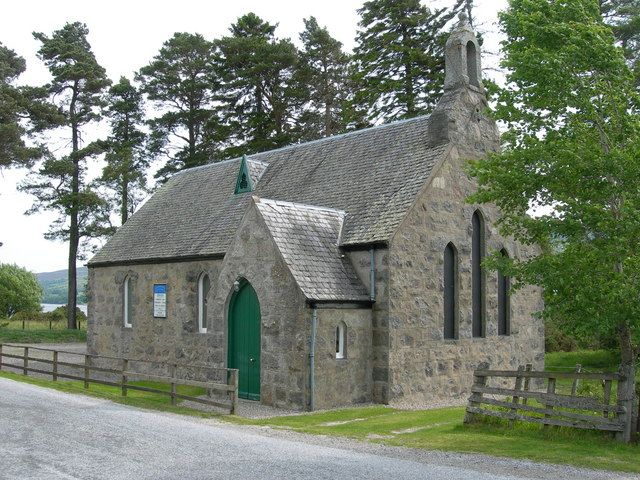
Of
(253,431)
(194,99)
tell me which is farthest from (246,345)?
(194,99)

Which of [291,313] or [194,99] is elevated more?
[194,99]

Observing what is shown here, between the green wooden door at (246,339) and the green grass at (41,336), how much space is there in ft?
83.9

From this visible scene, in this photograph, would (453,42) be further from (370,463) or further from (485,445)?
(370,463)

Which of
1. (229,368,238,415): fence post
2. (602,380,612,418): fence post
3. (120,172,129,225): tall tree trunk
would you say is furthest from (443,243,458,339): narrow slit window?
(120,172,129,225): tall tree trunk

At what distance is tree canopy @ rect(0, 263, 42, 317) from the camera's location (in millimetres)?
68125

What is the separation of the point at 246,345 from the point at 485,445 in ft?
27.7

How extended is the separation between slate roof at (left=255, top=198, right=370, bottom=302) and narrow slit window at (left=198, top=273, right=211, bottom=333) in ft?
17.9

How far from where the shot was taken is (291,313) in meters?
17.2

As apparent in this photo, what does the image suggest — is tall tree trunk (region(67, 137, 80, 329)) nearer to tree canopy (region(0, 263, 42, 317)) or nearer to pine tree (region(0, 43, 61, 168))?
pine tree (region(0, 43, 61, 168))

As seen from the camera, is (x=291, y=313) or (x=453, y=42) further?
(x=453, y=42)

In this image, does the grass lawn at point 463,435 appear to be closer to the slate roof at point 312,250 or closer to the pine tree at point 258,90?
the slate roof at point 312,250

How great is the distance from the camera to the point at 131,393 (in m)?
20.7

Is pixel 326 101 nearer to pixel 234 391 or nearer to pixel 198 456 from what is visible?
pixel 234 391

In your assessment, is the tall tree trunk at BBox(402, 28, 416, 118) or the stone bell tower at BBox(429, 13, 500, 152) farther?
the tall tree trunk at BBox(402, 28, 416, 118)
